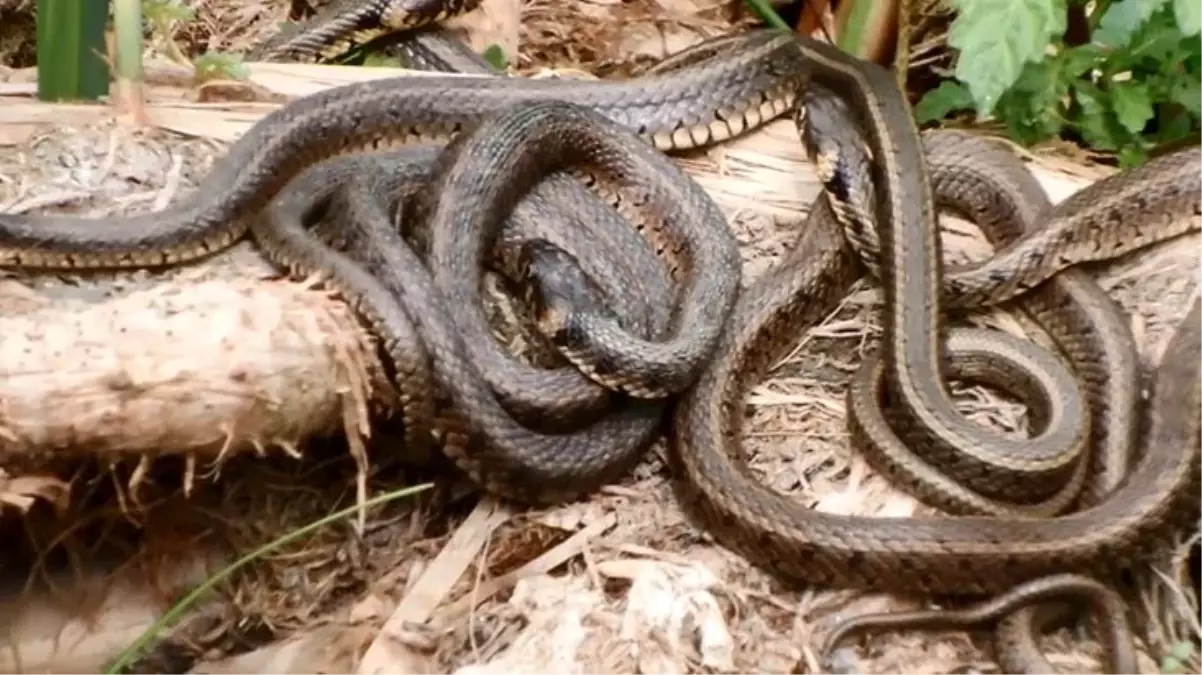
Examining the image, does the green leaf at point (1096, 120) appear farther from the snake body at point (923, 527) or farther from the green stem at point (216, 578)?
the green stem at point (216, 578)

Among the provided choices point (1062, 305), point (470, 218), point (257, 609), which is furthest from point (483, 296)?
point (1062, 305)

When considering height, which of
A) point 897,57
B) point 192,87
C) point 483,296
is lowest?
point 483,296

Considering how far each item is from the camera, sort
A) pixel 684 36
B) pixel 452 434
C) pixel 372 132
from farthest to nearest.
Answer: pixel 684 36, pixel 372 132, pixel 452 434

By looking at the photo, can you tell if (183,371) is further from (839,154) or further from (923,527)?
(839,154)

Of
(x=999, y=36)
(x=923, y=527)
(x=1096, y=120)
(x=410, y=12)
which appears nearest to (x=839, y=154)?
(x=999, y=36)

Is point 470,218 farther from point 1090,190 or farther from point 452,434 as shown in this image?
point 1090,190

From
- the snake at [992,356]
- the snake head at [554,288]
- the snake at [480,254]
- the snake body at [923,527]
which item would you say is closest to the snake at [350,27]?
A: the snake at [480,254]
